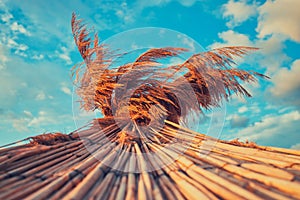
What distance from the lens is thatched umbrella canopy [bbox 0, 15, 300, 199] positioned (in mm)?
762

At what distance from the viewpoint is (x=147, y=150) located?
1.21 m

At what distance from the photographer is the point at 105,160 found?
103cm

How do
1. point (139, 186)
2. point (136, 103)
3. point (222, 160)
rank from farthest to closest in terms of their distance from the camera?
point (136, 103) < point (222, 160) < point (139, 186)

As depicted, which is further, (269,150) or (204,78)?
(204,78)

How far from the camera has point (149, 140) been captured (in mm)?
1341

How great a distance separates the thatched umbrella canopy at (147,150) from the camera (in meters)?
0.76

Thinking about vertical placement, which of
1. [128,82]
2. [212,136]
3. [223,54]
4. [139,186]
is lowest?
[139,186]

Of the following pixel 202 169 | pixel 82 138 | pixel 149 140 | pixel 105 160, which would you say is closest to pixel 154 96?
pixel 149 140

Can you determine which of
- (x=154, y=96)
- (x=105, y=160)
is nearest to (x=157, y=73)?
(x=154, y=96)

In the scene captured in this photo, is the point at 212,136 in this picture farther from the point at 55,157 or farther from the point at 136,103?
the point at 55,157

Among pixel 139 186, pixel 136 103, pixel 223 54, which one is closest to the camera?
pixel 139 186

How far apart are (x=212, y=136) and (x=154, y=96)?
419mm

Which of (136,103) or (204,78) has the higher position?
(204,78)

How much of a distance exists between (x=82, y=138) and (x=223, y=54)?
1017mm
